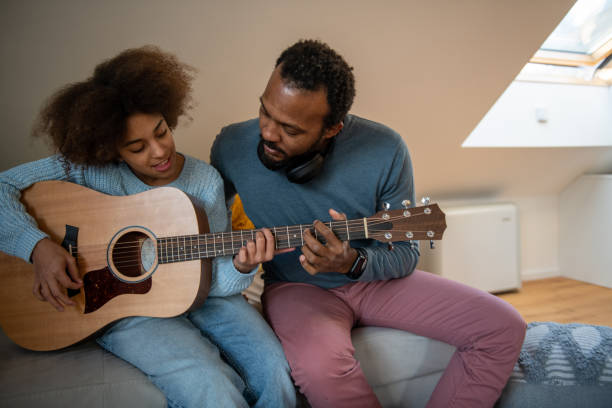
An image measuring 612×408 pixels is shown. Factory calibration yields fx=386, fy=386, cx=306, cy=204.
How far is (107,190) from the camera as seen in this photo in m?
1.19

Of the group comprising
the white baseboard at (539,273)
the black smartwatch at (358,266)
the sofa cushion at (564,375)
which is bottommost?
the white baseboard at (539,273)

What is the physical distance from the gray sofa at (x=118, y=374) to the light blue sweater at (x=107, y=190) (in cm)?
30

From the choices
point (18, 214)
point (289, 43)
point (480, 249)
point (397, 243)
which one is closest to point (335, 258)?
point (397, 243)

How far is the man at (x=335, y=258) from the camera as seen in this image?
3.52ft

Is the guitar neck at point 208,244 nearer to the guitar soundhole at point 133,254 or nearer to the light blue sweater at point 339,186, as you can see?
the guitar soundhole at point 133,254

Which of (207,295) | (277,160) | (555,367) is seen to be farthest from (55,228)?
(555,367)

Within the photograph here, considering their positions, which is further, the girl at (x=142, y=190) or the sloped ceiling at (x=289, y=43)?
the sloped ceiling at (x=289, y=43)

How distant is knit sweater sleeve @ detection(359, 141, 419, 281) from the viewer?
125 cm

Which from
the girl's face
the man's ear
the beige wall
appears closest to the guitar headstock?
the man's ear

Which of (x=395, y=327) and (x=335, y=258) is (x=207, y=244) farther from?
(x=395, y=327)

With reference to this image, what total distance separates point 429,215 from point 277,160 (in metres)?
0.49

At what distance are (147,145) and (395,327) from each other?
97 centimetres

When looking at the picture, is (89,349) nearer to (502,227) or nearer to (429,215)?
(429,215)

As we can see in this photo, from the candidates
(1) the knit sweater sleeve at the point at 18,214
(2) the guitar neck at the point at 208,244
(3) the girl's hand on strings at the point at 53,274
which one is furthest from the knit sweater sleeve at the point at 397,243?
(1) the knit sweater sleeve at the point at 18,214
